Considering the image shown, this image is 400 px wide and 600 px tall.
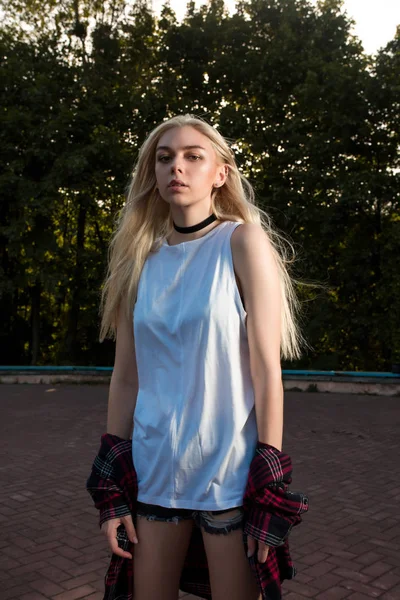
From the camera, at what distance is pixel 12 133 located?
62.8 feet

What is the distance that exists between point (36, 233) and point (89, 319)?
3.39 metres

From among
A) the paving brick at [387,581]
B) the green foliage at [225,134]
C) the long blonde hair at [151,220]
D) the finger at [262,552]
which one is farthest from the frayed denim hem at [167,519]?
the green foliage at [225,134]

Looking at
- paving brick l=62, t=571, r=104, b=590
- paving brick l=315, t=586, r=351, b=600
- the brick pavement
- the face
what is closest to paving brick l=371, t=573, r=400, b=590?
the brick pavement

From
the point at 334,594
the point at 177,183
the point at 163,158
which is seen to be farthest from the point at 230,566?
the point at 334,594

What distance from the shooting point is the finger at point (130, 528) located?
182 cm

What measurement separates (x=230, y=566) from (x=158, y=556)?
0.71 feet

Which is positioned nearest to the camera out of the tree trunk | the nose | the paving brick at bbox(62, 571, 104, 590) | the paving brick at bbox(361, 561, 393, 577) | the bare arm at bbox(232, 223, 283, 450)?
the bare arm at bbox(232, 223, 283, 450)

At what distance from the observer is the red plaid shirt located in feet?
5.52

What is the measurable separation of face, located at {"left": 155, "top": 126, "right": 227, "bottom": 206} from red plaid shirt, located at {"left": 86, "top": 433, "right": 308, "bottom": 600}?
0.78 meters

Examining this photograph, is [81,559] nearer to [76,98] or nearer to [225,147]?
[225,147]

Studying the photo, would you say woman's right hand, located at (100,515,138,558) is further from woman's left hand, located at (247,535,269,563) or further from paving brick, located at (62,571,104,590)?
paving brick, located at (62,571,104,590)

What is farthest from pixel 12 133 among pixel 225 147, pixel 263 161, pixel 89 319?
pixel 225 147

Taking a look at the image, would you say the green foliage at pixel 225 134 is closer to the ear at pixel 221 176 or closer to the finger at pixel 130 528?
the ear at pixel 221 176

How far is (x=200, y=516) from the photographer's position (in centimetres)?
179
